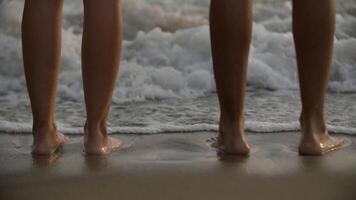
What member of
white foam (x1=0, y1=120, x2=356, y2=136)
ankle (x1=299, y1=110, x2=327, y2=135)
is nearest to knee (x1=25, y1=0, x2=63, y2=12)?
white foam (x1=0, y1=120, x2=356, y2=136)

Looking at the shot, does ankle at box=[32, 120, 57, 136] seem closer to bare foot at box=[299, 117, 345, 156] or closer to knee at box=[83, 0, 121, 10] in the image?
knee at box=[83, 0, 121, 10]

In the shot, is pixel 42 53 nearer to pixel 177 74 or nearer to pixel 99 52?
pixel 99 52

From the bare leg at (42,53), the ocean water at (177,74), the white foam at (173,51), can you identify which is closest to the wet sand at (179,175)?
the bare leg at (42,53)

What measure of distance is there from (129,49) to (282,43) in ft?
2.75

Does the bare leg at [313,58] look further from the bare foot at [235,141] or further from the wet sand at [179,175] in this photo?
the bare foot at [235,141]

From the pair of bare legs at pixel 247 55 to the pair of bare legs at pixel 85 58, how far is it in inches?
11.5

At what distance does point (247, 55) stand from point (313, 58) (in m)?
0.19

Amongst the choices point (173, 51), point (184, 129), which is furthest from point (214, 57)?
point (173, 51)

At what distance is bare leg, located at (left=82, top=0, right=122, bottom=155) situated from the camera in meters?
1.78

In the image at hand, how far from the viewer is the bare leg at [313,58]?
1799 mm

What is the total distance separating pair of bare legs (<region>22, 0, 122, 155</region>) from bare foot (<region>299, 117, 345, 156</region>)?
57 centimetres

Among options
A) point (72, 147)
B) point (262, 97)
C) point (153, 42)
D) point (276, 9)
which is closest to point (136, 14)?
point (153, 42)

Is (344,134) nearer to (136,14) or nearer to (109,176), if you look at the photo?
(109,176)

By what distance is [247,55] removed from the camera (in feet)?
5.95
